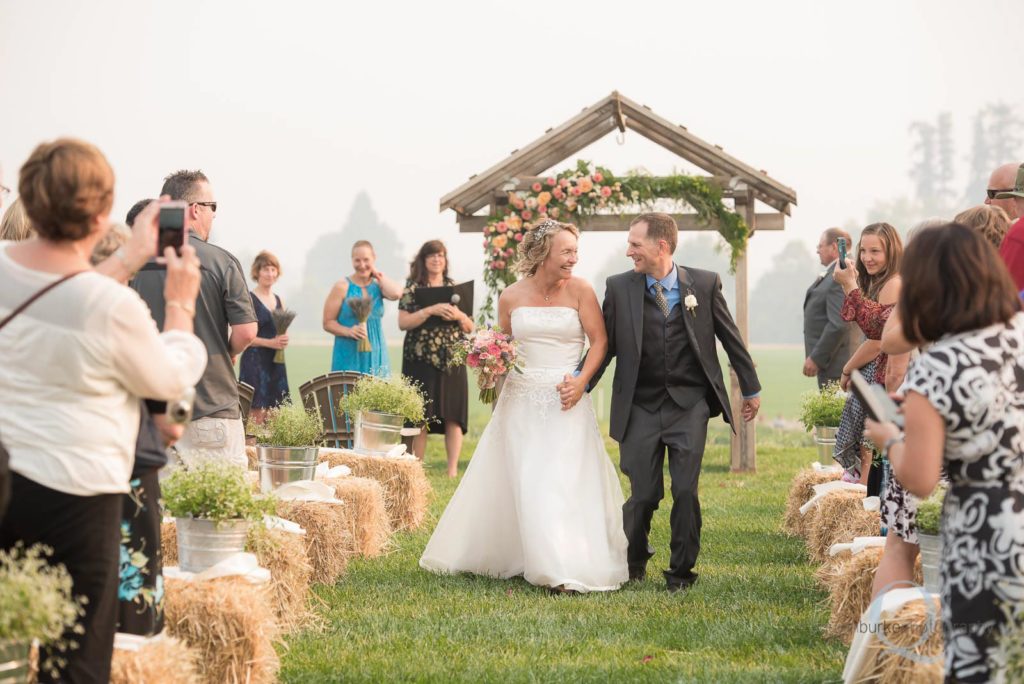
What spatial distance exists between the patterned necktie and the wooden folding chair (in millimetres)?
3879

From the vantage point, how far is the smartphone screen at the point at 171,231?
12.3 feet

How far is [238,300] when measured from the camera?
6430mm

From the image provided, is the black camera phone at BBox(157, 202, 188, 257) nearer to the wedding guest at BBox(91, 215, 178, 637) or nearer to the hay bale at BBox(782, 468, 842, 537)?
the wedding guest at BBox(91, 215, 178, 637)

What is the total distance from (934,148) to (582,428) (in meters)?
138

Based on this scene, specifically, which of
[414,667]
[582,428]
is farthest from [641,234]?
[414,667]

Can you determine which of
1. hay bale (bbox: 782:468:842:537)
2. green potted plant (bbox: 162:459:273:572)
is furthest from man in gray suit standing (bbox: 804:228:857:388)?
green potted plant (bbox: 162:459:273:572)

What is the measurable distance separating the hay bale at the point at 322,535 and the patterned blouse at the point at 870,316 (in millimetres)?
3253

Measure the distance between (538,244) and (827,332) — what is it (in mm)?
5006

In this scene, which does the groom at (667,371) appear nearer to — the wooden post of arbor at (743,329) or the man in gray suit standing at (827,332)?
Answer: the man in gray suit standing at (827,332)

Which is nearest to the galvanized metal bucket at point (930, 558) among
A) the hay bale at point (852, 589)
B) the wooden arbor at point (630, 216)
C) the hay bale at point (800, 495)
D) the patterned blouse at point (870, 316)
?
the hay bale at point (852, 589)

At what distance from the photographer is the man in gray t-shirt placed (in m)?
6.28

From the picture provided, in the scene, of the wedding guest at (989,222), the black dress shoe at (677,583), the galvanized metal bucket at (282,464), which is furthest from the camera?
the black dress shoe at (677,583)

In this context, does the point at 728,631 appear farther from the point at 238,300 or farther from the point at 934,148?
the point at 934,148

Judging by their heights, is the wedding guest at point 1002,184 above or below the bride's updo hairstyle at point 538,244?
above
